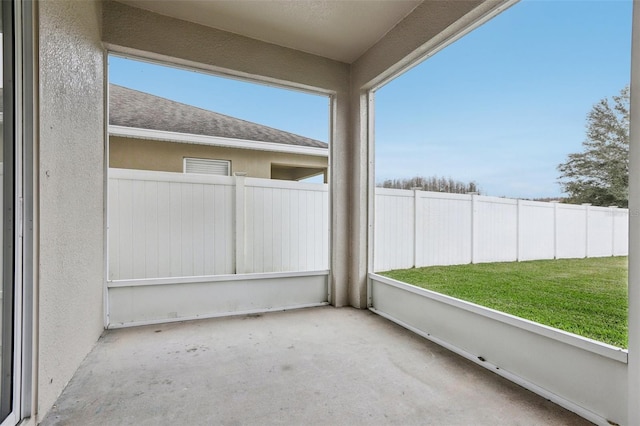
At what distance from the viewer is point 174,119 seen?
3100 millimetres

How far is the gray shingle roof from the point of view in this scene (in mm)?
2889

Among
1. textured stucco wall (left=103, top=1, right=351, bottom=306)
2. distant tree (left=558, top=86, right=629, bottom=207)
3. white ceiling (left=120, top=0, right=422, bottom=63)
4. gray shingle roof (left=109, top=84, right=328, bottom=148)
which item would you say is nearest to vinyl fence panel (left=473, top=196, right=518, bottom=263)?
distant tree (left=558, top=86, right=629, bottom=207)

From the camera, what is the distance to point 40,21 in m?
1.52

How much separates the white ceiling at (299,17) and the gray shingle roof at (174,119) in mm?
770

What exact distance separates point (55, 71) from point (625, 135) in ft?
10.0

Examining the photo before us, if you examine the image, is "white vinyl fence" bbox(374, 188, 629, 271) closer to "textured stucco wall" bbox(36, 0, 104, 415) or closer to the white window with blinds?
the white window with blinds

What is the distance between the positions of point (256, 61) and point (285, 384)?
9.53 ft

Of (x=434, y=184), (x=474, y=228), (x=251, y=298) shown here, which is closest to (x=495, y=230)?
(x=474, y=228)

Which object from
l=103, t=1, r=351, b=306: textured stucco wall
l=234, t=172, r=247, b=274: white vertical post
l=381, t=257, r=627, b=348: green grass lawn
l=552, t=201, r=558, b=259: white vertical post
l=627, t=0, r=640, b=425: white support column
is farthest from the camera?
l=234, t=172, r=247, b=274: white vertical post

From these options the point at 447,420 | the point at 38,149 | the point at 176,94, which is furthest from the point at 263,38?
the point at 447,420

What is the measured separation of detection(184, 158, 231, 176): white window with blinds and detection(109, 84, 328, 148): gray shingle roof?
0.91 ft

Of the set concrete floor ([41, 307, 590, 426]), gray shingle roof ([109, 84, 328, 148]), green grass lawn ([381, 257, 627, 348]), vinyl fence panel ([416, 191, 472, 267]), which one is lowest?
concrete floor ([41, 307, 590, 426])

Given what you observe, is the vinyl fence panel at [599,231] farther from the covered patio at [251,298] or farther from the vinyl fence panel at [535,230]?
the covered patio at [251,298]

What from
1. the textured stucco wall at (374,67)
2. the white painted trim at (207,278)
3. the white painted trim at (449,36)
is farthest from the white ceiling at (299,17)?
the white painted trim at (207,278)
